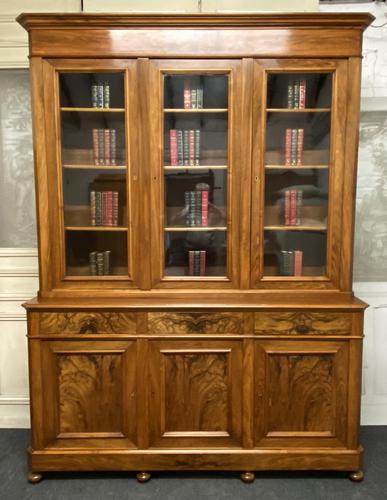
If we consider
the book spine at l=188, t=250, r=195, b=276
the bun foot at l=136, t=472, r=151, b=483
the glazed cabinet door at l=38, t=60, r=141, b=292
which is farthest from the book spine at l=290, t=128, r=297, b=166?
the bun foot at l=136, t=472, r=151, b=483

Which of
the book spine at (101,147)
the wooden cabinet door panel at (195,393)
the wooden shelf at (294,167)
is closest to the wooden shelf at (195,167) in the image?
the wooden shelf at (294,167)

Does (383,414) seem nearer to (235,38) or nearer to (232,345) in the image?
(232,345)

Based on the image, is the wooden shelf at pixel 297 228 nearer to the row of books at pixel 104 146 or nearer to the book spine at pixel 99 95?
the row of books at pixel 104 146

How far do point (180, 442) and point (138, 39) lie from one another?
208 cm

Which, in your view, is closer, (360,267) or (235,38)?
(235,38)

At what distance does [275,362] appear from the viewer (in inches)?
94.0

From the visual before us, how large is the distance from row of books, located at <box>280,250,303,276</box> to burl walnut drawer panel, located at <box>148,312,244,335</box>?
0.35 meters

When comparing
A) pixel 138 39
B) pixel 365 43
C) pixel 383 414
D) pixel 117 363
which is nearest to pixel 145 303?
pixel 117 363

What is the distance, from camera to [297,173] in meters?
2.43

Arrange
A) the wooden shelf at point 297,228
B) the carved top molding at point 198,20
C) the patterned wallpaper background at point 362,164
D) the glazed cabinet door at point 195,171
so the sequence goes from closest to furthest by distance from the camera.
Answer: the carved top molding at point 198,20
the glazed cabinet door at point 195,171
the wooden shelf at point 297,228
the patterned wallpaper background at point 362,164

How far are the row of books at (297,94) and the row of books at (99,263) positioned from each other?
Answer: 1244mm

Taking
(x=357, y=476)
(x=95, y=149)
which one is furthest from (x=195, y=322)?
(x=357, y=476)

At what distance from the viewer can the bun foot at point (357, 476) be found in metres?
2.40

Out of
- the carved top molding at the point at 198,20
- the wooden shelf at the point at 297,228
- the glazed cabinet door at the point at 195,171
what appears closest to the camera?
the carved top molding at the point at 198,20
